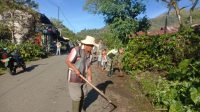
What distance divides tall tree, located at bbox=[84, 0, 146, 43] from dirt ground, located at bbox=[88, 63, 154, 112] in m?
19.8

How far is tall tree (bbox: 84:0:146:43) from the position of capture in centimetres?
3488

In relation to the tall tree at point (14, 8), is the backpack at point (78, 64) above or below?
below

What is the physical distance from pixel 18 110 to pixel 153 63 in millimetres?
9025

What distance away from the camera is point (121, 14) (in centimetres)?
3541

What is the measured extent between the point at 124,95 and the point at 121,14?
24.7 meters

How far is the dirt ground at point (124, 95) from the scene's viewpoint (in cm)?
951

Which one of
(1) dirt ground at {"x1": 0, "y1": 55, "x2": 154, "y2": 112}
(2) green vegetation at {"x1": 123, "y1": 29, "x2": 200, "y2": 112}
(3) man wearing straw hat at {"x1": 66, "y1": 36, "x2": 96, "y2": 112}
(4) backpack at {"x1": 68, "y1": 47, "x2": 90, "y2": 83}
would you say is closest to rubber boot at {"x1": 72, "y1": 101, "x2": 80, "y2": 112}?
(3) man wearing straw hat at {"x1": 66, "y1": 36, "x2": 96, "y2": 112}

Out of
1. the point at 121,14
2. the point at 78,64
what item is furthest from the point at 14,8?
the point at 78,64

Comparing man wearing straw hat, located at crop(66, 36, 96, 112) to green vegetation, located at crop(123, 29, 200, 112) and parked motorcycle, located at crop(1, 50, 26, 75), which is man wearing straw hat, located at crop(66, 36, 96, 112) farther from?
parked motorcycle, located at crop(1, 50, 26, 75)

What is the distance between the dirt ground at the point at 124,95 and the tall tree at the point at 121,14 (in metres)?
19.8

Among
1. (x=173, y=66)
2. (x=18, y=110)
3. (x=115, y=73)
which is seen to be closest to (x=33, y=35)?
(x=115, y=73)

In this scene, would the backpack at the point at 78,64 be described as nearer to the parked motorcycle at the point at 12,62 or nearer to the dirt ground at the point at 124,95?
the dirt ground at the point at 124,95

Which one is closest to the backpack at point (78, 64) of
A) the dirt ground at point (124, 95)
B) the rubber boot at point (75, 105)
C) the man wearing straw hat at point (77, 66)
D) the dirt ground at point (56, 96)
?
the man wearing straw hat at point (77, 66)

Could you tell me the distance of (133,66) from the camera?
16672 mm
